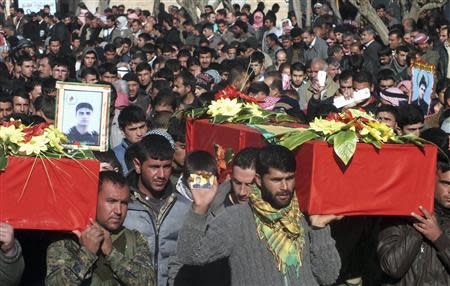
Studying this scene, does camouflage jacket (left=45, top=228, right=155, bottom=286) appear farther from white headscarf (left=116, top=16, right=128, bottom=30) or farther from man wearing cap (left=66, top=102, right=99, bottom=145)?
white headscarf (left=116, top=16, right=128, bottom=30)

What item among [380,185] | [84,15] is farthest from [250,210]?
[84,15]

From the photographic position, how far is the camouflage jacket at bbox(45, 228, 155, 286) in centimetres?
614

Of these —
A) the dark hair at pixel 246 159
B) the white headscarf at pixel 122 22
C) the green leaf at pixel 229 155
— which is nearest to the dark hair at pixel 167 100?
the green leaf at pixel 229 155

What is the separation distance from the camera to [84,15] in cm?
3133

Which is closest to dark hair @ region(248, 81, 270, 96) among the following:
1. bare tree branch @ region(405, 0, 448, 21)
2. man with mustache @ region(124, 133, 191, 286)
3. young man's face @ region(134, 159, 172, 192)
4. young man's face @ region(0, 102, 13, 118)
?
young man's face @ region(0, 102, 13, 118)

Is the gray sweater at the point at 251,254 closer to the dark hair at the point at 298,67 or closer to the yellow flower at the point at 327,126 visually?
the yellow flower at the point at 327,126

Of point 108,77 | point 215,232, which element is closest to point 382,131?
point 215,232

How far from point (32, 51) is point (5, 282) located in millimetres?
15044

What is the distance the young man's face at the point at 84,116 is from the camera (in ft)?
30.9

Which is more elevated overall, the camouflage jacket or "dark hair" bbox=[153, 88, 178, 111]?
"dark hair" bbox=[153, 88, 178, 111]

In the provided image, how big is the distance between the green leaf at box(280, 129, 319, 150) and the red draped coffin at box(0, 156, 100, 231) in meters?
1.07

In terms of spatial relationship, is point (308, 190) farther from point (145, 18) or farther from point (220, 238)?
A: point (145, 18)

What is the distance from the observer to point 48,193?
6336mm

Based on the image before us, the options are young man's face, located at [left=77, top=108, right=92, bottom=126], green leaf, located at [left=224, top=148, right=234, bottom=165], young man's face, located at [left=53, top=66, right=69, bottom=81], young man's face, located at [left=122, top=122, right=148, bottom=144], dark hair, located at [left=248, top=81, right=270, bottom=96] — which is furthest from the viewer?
young man's face, located at [left=53, top=66, right=69, bottom=81]
